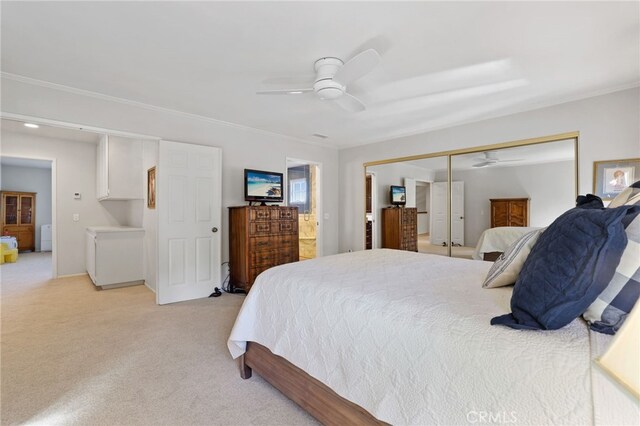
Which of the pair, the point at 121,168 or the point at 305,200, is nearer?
the point at 121,168

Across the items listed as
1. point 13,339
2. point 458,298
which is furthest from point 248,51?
point 13,339

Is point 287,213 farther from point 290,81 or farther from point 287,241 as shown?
point 290,81

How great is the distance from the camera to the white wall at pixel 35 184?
7777 millimetres

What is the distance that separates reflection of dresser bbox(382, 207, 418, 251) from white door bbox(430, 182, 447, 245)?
0.30 meters

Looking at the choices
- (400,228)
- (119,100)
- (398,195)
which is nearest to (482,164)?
(398,195)

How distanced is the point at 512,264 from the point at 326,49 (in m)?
1.98

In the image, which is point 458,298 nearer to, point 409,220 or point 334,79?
point 334,79

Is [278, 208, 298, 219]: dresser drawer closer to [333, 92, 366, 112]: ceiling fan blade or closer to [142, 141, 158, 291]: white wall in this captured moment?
[142, 141, 158, 291]: white wall

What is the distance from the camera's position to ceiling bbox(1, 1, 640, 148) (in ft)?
6.14

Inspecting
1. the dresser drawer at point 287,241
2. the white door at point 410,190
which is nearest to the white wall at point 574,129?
the white door at point 410,190

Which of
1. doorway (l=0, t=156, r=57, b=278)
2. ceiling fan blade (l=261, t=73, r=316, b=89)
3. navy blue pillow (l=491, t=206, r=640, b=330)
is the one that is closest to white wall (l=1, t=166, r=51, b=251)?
doorway (l=0, t=156, r=57, b=278)

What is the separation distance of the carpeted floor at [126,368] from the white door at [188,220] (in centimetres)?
32

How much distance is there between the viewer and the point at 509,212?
3775 millimetres

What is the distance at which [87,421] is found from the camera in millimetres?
1604
